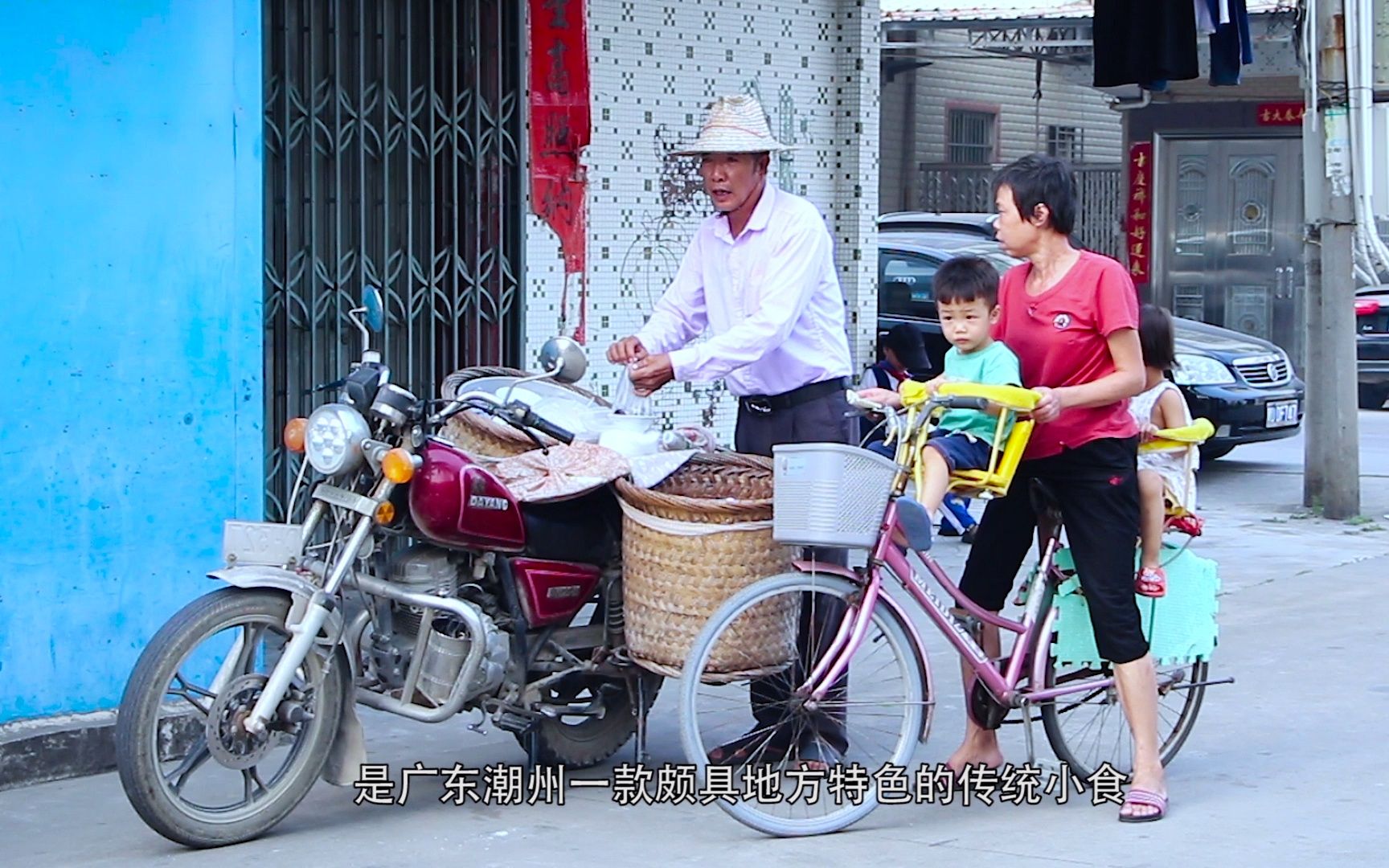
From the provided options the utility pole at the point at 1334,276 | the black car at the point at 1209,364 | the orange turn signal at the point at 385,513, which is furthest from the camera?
the black car at the point at 1209,364

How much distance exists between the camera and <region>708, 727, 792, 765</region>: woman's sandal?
207 inches

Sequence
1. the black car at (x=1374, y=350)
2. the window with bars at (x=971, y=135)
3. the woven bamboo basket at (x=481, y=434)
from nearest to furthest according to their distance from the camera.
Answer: the woven bamboo basket at (x=481, y=434), the black car at (x=1374, y=350), the window with bars at (x=971, y=135)

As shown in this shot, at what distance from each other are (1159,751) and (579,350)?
1976 mm

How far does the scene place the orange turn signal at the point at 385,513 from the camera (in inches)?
191

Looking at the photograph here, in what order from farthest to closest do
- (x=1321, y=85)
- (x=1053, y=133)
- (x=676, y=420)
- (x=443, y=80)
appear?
(x=1053, y=133) → (x=1321, y=85) → (x=676, y=420) → (x=443, y=80)

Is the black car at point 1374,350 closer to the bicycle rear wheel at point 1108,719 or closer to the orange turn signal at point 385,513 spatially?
the bicycle rear wheel at point 1108,719

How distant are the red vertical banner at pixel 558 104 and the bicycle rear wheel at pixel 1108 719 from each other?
153 inches

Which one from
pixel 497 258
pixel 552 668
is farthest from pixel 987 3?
pixel 552 668

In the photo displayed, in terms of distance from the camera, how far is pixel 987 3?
1612cm

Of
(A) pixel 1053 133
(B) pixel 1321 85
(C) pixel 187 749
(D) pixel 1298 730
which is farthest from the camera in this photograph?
(A) pixel 1053 133

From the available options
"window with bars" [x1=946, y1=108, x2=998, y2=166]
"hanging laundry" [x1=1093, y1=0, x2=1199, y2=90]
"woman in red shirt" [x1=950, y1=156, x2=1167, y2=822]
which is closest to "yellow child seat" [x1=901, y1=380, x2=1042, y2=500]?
"woman in red shirt" [x1=950, y1=156, x2=1167, y2=822]

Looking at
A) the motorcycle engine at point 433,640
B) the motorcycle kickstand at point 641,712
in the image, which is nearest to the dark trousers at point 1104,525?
the motorcycle kickstand at point 641,712

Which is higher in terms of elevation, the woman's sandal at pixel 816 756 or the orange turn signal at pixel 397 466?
the orange turn signal at pixel 397 466

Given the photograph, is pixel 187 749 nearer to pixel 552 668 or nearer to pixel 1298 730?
pixel 552 668
